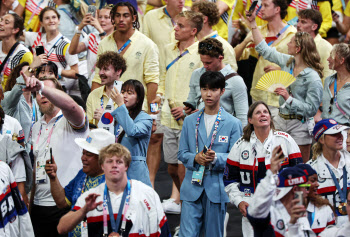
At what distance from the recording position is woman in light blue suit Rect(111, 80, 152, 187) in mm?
6941

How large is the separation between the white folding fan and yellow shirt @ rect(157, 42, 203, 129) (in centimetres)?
93

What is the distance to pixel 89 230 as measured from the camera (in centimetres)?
540

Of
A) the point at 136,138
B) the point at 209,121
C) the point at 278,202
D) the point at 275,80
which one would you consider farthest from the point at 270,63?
the point at 278,202

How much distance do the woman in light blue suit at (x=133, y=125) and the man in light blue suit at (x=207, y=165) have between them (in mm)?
424

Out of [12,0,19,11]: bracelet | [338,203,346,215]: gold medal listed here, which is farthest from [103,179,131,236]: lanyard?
[12,0,19,11]: bracelet

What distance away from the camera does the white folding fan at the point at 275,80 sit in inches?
316

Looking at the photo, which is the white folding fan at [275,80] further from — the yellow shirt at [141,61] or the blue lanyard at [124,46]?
the blue lanyard at [124,46]

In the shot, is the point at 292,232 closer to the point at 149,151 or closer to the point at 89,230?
the point at 89,230

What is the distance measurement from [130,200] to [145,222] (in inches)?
8.3

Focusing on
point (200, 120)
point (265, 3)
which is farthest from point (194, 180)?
point (265, 3)

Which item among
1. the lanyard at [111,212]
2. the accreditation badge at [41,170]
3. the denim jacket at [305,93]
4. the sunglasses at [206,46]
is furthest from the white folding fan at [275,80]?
the lanyard at [111,212]

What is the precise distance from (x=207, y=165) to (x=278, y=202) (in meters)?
1.59

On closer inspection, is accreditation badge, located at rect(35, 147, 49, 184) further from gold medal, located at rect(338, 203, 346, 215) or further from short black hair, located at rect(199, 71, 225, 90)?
Answer: gold medal, located at rect(338, 203, 346, 215)

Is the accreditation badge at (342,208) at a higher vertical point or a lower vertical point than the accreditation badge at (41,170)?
lower
